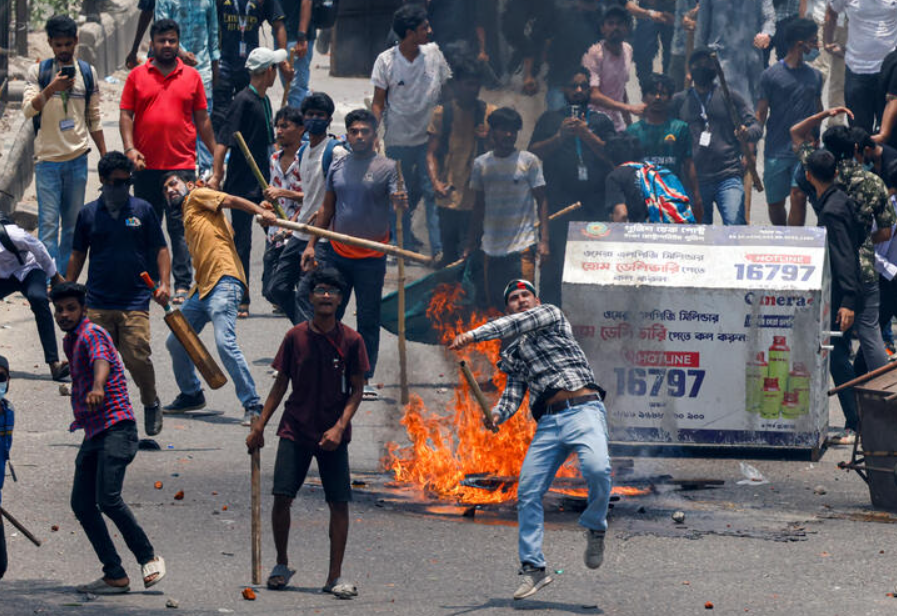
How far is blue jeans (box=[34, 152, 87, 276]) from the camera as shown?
12336 mm

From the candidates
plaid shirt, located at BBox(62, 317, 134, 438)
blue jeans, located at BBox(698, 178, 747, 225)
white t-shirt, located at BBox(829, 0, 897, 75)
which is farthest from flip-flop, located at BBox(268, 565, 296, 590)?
white t-shirt, located at BBox(829, 0, 897, 75)

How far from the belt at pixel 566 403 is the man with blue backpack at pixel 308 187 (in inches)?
146

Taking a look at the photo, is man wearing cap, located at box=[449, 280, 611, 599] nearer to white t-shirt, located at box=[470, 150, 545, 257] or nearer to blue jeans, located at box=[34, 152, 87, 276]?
white t-shirt, located at box=[470, 150, 545, 257]

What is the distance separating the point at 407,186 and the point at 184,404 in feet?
12.4

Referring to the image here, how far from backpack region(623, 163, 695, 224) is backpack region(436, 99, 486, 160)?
2.10m

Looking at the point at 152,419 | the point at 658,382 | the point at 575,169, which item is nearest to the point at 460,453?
the point at 658,382

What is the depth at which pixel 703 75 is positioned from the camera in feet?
43.1

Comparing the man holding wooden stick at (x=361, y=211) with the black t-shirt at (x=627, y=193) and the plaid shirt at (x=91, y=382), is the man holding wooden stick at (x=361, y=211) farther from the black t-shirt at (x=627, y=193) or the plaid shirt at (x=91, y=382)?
the plaid shirt at (x=91, y=382)

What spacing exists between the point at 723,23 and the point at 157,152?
17.8 ft

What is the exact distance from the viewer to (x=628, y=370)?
404 inches

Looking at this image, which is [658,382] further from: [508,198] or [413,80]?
[413,80]

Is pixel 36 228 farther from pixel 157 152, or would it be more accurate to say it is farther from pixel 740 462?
pixel 740 462

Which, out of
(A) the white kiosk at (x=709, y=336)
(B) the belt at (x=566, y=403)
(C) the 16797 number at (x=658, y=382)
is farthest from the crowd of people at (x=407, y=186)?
(C) the 16797 number at (x=658, y=382)

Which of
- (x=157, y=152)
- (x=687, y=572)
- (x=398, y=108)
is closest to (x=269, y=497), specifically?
(x=687, y=572)
